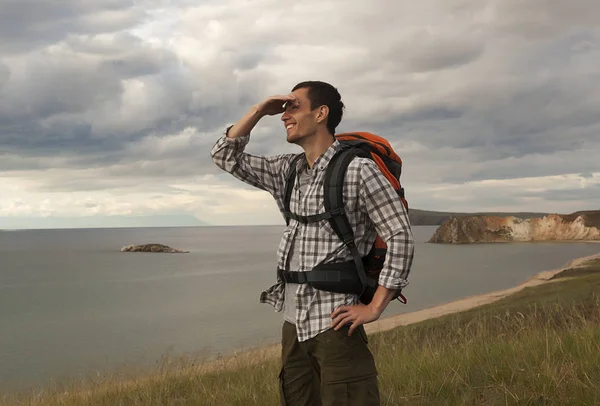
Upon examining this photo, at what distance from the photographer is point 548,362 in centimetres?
496

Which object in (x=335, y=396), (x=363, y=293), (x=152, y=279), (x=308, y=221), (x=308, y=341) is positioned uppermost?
(x=308, y=221)

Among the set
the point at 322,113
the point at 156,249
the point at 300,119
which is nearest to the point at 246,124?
the point at 300,119

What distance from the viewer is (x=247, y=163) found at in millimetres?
3510

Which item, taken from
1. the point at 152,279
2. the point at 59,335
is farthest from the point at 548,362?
the point at 152,279

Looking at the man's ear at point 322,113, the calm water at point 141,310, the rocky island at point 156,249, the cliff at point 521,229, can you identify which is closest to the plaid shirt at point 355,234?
the man's ear at point 322,113

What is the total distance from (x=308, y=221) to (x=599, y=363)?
12.0 ft

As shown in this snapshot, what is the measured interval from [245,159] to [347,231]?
3.20ft

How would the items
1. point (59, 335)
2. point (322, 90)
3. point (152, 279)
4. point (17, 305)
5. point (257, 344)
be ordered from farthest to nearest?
point (152, 279) < point (17, 305) < point (59, 335) < point (257, 344) < point (322, 90)

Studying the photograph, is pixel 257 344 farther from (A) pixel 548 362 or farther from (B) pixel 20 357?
(A) pixel 548 362

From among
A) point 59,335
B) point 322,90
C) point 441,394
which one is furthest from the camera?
point 59,335

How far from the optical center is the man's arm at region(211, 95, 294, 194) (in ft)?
11.2

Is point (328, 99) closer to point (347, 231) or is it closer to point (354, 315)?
point (347, 231)

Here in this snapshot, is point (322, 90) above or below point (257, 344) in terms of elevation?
above

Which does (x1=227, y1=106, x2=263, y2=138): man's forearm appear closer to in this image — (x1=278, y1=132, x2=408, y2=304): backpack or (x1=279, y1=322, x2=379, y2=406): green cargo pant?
(x1=278, y1=132, x2=408, y2=304): backpack
